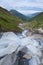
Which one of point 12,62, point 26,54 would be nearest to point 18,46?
point 26,54

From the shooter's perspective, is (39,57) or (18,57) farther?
(39,57)

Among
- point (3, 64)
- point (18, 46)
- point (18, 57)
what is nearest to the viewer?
point (3, 64)

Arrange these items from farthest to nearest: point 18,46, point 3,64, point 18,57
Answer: point 18,46, point 18,57, point 3,64

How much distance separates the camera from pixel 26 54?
1338 centimetres

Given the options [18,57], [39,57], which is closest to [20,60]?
[18,57]

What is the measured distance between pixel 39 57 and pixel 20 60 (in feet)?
6.91

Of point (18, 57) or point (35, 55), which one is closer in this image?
point (18, 57)

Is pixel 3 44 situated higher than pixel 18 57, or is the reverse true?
pixel 3 44

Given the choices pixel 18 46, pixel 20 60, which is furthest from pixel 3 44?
pixel 20 60

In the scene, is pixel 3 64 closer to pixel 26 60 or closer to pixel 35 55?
pixel 26 60

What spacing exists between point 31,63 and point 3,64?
1.80 meters

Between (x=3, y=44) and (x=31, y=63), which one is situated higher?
(x=3, y=44)

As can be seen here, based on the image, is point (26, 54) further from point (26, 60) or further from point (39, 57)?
point (39, 57)

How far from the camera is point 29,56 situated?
529 inches
